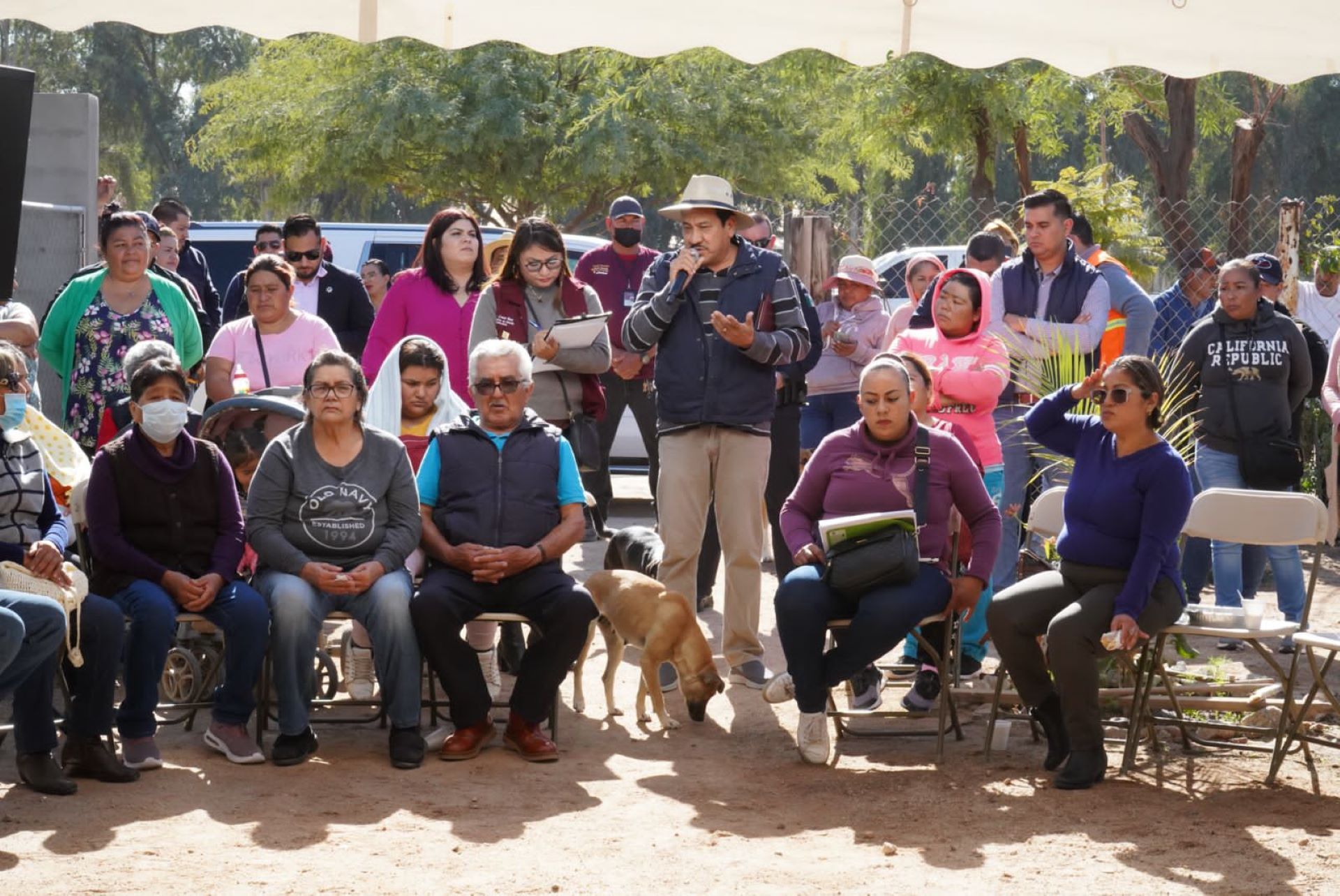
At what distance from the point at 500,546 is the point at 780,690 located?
1158 millimetres

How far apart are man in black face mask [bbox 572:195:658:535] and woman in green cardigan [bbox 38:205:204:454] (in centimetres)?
270

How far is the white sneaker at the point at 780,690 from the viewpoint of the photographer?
641 centimetres

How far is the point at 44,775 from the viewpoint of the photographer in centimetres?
557

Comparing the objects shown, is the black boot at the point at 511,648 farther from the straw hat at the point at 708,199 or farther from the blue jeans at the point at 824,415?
the blue jeans at the point at 824,415

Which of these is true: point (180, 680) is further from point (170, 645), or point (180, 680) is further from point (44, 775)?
point (44, 775)

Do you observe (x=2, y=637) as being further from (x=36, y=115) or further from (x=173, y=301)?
(x=36, y=115)

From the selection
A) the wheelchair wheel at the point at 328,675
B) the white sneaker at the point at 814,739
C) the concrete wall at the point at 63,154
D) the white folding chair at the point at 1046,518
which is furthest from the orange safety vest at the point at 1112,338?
the concrete wall at the point at 63,154

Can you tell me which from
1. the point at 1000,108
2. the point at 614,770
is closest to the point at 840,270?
the point at 614,770

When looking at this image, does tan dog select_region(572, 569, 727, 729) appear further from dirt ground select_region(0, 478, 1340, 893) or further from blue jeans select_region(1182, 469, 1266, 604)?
blue jeans select_region(1182, 469, 1266, 604)

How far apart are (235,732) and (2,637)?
1063 mm

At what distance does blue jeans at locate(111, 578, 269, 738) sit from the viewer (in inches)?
234

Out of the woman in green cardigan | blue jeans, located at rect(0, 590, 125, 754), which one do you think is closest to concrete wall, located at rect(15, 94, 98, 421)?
the woman in green cardigan

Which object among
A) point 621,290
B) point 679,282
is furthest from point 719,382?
point 621,290

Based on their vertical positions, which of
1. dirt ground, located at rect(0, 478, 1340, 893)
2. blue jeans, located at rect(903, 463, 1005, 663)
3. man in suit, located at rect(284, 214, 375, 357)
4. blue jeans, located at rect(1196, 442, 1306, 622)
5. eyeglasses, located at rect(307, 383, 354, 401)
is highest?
man in suit, located at rect(284, 214, 375, 357)
